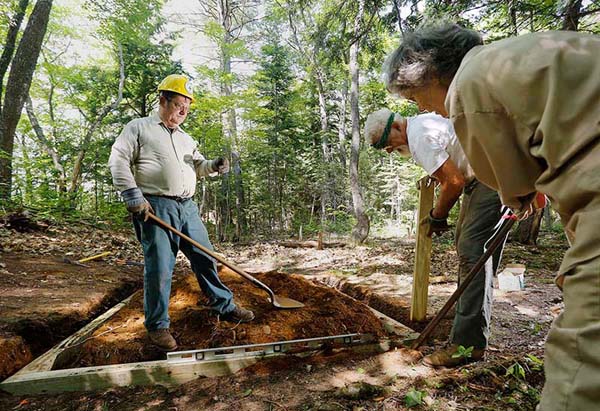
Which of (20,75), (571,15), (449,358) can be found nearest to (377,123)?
(449,358)

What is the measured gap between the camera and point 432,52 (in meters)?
1.14

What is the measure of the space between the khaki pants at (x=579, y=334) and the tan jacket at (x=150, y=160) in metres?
2.22

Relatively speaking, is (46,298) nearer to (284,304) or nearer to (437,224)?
(284,304)

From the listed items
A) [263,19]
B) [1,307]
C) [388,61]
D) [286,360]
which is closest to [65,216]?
[1,307]

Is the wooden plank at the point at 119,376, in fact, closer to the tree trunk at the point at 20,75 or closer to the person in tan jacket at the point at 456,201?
the person in tan jacket at the point at 456,201

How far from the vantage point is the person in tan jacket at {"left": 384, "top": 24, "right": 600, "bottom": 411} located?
0.54 metres

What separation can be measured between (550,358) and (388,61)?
3.65 feet

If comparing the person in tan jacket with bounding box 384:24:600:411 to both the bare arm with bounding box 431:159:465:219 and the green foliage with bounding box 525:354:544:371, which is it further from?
the green foliage with bounding box 525:354:544:371

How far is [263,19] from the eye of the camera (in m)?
13.9

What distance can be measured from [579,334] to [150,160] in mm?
2363

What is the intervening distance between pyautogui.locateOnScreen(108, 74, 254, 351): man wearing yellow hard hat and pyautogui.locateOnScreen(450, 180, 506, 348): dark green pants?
159cm

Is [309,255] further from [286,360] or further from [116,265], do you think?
[286,360]

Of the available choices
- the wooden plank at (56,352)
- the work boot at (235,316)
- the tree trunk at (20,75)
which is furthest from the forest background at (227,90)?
the wooden plank at (56,352)

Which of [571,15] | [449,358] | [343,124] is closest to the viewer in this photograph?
[449,358]
